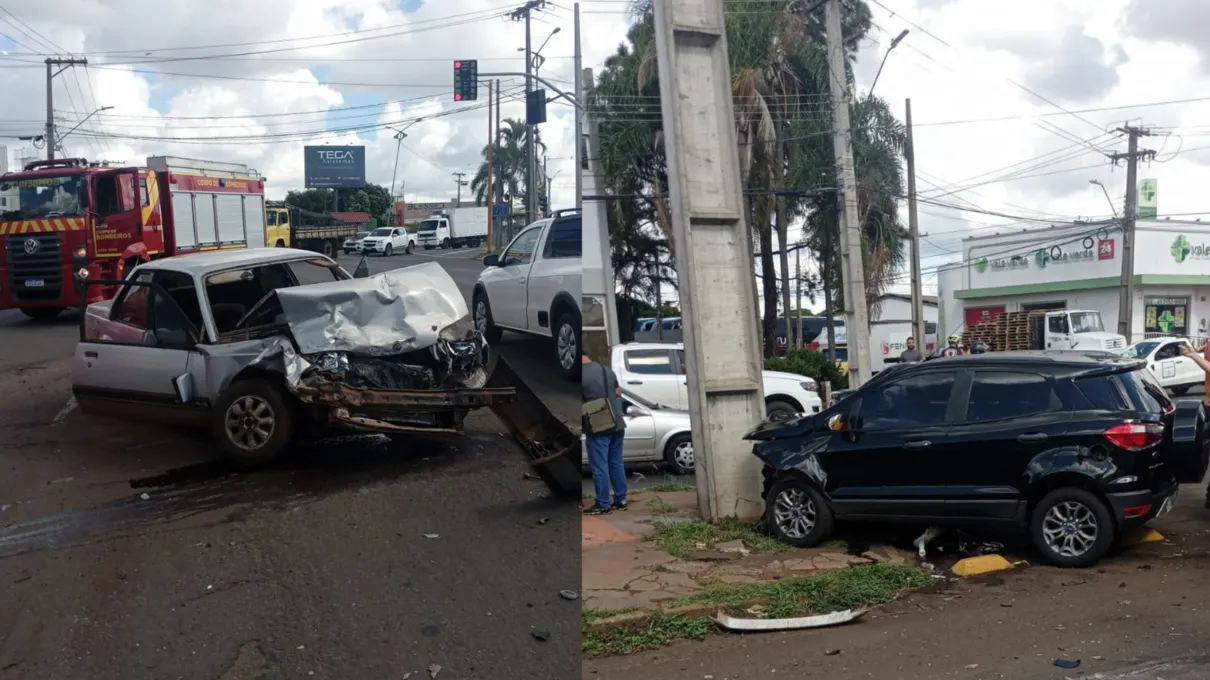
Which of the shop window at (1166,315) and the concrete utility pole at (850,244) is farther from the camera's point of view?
the shop window at (1166,315)

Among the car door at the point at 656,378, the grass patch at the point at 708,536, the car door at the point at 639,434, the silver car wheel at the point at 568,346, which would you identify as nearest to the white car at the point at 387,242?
the silver car wheel at the point at 568,346

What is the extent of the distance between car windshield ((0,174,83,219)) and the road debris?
347cm

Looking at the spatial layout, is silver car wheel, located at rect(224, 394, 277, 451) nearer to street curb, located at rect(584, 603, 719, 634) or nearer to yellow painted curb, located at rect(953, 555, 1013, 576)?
street curb, located at rect(584, 603, 719, 634)

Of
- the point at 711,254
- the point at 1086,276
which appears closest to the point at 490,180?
the point at 711,254

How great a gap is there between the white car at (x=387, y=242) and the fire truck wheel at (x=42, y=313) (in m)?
1.01

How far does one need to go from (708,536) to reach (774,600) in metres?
1.47

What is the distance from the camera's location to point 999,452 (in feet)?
20.3

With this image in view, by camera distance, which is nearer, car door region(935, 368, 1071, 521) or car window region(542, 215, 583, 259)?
car window region(542, 215, 583, 259)

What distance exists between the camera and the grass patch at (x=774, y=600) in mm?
4660

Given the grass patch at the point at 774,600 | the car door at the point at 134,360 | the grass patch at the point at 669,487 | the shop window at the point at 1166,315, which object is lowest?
Answer: the grass patch at the point at 774,600

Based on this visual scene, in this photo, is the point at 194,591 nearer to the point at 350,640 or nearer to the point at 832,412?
the point at 350,640

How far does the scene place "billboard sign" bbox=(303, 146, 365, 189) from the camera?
10.0 ft

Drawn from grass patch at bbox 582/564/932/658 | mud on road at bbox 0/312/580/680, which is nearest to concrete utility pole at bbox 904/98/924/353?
grass patch at bbox 582/564/932/658

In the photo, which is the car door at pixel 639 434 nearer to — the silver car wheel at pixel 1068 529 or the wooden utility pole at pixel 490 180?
the silver car wheel at pixel 1068 529
